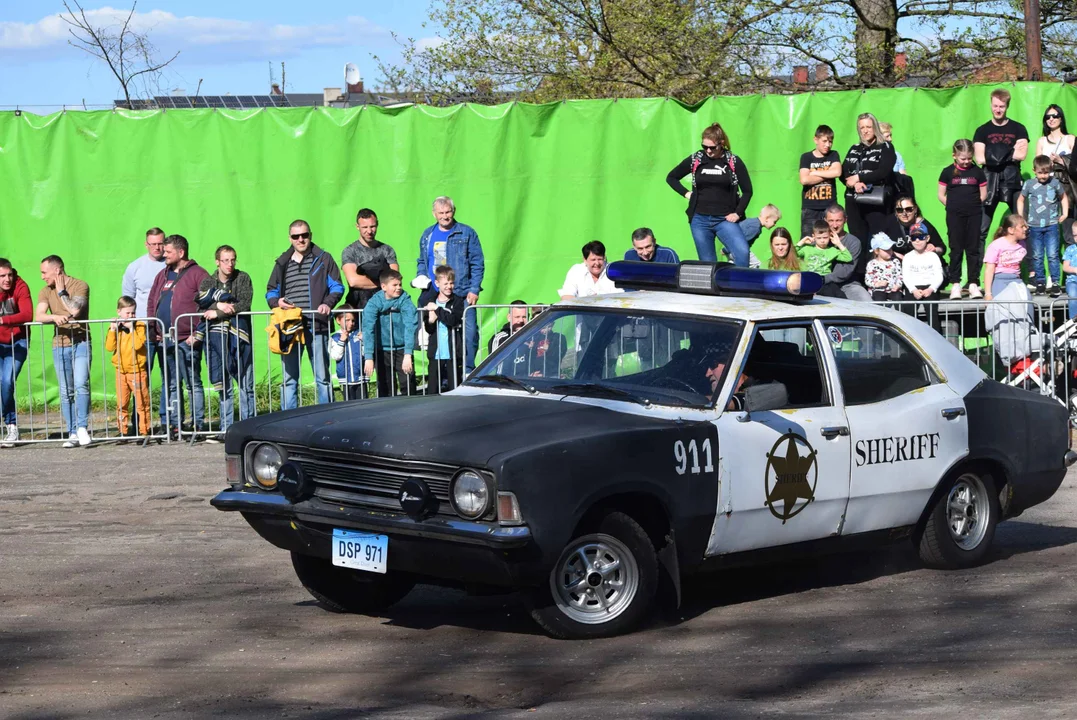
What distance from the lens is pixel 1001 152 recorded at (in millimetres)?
15891

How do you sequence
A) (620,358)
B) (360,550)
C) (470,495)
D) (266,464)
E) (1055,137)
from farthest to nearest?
1. (1055,137)
2. (620,358)
3. (266,464)
4. (360,550)
5. (470,495)

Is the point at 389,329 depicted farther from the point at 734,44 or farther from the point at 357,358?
the point at 734,44

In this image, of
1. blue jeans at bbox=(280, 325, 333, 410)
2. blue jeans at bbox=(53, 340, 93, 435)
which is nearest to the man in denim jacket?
blue jeans at bbox=(280, 325, 333, 410)

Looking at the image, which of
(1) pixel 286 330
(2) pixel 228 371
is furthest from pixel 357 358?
(2) pixel 228 371

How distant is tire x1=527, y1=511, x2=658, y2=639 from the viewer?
6941 millimetres

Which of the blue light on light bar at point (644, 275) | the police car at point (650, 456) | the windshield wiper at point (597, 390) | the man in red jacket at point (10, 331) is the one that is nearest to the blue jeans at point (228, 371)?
the man in red jacket at point (10, 331)

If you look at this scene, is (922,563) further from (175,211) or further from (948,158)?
(175,211)

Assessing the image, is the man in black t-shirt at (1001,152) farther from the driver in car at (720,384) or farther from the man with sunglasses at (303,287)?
the driver in car at (720,384)

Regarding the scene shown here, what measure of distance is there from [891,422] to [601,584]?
80.6 inches

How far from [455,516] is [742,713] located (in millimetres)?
1575

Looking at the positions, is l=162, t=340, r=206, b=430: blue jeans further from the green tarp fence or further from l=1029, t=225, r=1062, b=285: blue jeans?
l=1029, t=225, r=1062, b=285: blue jeans

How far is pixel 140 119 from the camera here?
673 inches

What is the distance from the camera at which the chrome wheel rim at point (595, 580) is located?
22.8 feet

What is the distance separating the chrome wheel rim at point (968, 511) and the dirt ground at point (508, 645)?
0.21 metres
